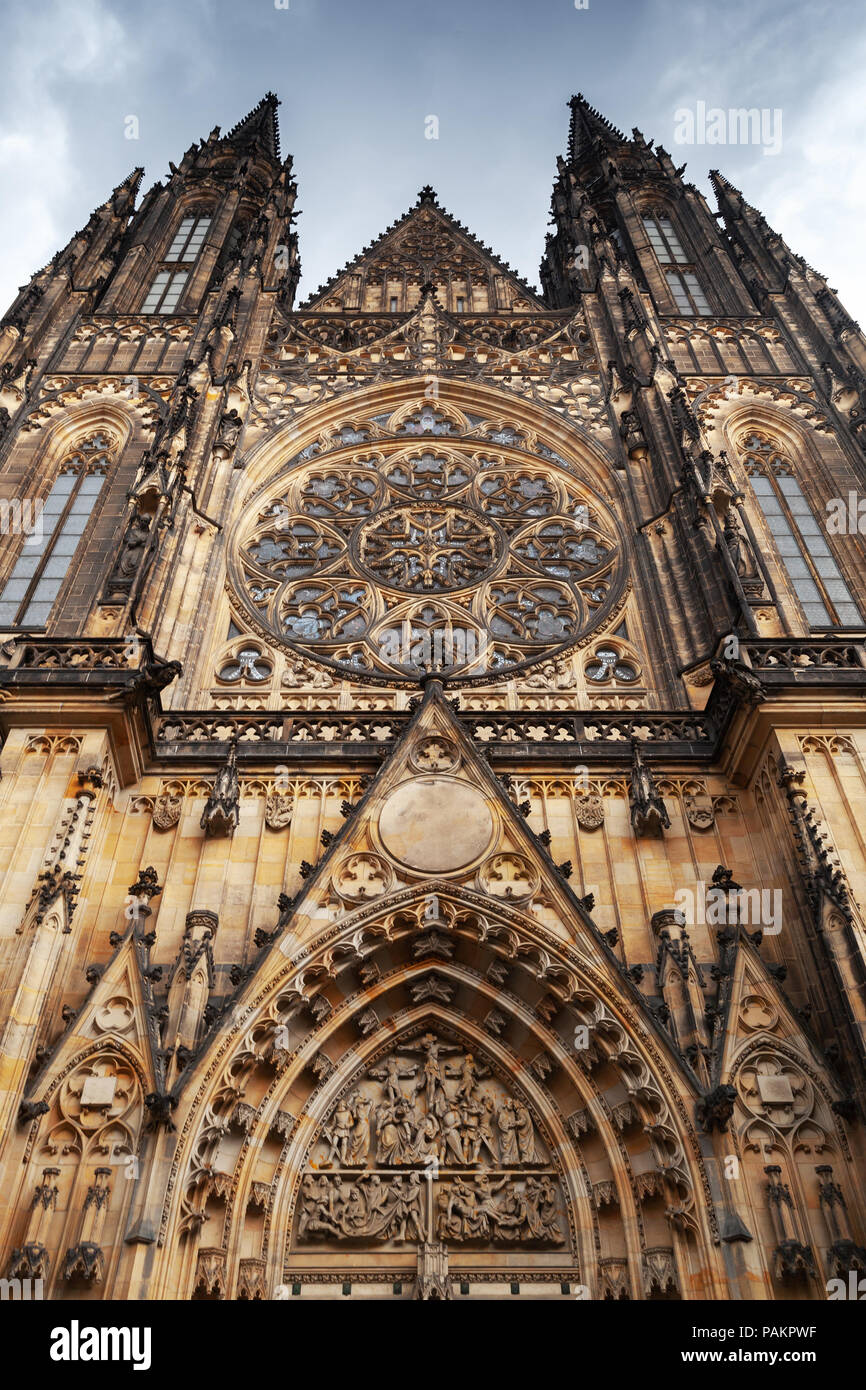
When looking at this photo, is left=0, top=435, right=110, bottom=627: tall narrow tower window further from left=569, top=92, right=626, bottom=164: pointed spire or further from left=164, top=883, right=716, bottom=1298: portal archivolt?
left=569, top=92, right=626, bottom=164: pointed spire

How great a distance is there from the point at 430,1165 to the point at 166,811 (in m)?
4.36

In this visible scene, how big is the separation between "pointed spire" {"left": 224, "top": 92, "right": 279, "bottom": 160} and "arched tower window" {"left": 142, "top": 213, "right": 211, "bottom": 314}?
17.6ft

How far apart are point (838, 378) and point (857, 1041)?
40.7 ft

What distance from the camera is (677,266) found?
22.3 meters

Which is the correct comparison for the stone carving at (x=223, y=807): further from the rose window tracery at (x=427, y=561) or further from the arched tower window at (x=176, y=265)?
the arched tower window at (x=176, y=265)

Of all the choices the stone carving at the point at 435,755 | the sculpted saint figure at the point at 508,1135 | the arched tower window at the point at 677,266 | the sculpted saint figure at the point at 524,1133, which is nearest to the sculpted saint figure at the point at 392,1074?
the sculpted saint figure at the point at 508,1135

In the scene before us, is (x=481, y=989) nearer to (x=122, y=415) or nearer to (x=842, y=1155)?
(x=842, y=1155)

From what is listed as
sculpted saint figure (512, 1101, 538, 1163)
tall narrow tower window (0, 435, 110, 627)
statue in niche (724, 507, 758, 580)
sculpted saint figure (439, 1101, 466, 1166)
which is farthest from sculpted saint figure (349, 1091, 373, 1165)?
tall narrow tower window (0, 435, 110, 627)

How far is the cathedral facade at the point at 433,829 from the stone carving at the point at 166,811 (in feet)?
0.10

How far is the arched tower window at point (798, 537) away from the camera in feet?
44.9

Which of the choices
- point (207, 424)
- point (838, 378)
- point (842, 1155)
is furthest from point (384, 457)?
point (842, 1155)

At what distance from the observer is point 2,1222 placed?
7.66 m

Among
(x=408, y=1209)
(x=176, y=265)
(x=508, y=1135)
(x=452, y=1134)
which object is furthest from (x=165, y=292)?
(x=408, y=1209)

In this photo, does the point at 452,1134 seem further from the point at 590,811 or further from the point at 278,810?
the point at 278,810
